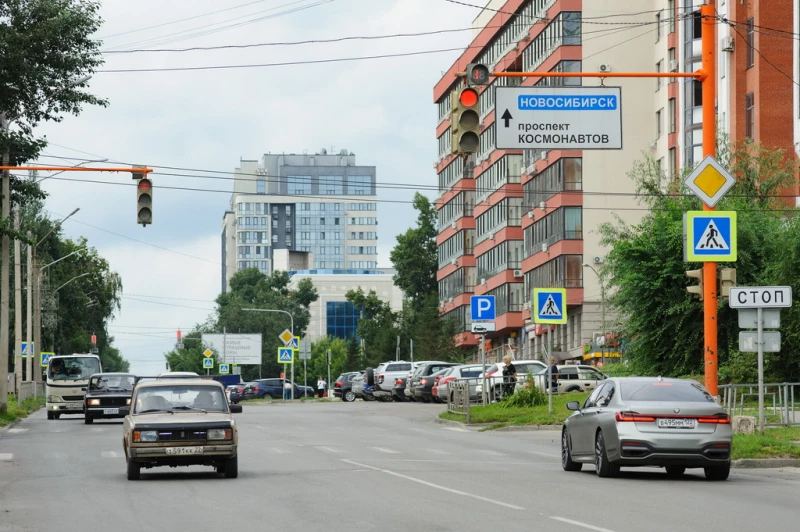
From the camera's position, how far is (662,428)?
19.3 meters

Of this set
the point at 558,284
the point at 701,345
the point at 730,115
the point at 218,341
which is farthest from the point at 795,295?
the point at 218,341

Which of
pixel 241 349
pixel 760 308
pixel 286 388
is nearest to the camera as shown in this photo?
pixel 760 308

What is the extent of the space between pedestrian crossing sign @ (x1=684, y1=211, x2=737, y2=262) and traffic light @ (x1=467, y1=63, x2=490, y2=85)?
172 inches

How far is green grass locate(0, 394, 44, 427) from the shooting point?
142ft

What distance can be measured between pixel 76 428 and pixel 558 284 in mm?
47801

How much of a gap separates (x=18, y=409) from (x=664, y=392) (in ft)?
118

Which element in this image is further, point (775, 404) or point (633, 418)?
point (775, 404)

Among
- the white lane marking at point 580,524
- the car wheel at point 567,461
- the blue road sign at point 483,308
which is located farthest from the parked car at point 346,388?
the white lane marking at point 580,524

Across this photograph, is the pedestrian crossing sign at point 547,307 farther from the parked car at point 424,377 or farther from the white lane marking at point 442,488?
the parked car at point 424,377

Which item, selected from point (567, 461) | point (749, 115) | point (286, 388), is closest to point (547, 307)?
point (567, 461)

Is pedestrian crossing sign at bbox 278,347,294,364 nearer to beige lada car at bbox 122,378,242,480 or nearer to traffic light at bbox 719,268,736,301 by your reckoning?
traffic light at bbox 719,268,736,301

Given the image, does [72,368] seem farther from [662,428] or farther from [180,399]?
[662,428]

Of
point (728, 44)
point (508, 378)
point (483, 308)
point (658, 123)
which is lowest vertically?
point (508, 378)

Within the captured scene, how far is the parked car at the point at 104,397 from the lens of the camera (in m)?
42.8
